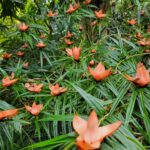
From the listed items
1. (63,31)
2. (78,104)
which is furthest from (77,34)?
(78,104)

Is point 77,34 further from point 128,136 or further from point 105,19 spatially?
point 128,136

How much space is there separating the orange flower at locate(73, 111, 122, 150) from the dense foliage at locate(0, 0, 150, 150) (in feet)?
0.09

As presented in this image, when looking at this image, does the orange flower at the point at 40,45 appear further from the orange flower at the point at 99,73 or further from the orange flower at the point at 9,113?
the orange flower at the point at 9,113

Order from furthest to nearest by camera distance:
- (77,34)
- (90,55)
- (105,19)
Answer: (77,34) → (105,19) → (90,55)

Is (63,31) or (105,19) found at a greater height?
(105,19)

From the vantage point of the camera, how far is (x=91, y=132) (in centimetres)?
61

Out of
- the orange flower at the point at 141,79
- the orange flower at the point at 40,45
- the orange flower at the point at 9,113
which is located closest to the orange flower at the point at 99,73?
the orange flower at the point at 141,79

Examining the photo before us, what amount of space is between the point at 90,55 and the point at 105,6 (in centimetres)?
98

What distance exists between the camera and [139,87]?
900mm

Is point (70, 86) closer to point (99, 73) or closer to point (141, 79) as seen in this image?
point (99, 73)

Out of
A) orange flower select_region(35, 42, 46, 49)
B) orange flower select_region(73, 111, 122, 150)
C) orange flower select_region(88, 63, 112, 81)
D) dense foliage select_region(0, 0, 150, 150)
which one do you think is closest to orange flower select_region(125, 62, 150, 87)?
dense foliage select_region(0, 0, 150, 150)

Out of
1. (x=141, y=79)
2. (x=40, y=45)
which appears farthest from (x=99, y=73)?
(x=40, y=45)

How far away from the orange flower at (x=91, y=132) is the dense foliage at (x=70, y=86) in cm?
3

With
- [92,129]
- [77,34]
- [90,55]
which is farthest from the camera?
[77,34]
